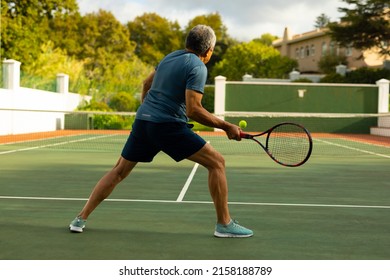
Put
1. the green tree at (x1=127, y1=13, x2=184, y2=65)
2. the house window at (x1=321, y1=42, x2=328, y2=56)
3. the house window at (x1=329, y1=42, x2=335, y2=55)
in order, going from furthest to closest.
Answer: the green tree at (x1=127, y1=13, x2=184, y2=65), the house window at (x1=321, y1=42, x2=328, y2=56), the house window at (x1=329, y1=42, x2=335, y2=55)

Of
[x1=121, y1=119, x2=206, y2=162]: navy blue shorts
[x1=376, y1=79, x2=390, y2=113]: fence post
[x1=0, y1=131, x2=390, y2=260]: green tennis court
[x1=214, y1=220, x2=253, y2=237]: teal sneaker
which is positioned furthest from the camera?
[x1=376, y1=79, x2=390, y2=113]: fence post

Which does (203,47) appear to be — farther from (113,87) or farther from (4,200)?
(113,87)

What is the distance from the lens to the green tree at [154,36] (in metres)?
69.2

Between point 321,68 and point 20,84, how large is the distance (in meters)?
31.8

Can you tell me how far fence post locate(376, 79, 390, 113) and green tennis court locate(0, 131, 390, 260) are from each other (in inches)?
807

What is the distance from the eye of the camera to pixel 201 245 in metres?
5.01

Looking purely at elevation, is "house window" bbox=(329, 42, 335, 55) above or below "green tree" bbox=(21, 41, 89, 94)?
above

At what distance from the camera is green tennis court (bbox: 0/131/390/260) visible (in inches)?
190

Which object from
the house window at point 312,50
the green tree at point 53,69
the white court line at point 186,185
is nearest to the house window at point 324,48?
the house window at point 312,50

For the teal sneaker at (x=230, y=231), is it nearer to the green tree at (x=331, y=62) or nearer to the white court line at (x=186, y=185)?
the white court line at (x=186, y=185)

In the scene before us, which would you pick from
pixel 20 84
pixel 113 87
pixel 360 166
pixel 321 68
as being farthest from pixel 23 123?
pixel 321 68

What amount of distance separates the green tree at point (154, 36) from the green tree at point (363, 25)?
98.8 ft

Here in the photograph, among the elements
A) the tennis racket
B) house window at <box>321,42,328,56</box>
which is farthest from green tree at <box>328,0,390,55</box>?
the tennis racket

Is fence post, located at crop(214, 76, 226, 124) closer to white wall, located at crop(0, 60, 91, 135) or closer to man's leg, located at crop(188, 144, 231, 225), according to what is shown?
white wall, located at crop(0, 60, 91, 135)
